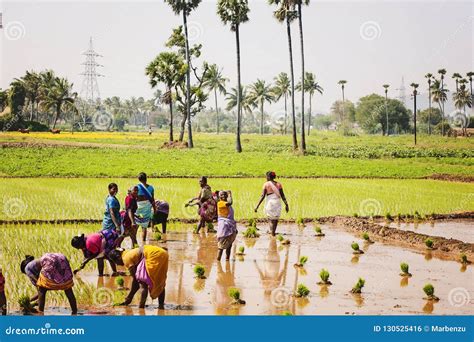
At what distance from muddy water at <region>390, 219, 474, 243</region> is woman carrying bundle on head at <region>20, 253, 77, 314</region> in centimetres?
966

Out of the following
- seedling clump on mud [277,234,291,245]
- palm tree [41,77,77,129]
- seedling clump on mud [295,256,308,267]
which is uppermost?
palm tree [41,77,77,129]

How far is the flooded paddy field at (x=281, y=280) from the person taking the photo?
9.15 metres

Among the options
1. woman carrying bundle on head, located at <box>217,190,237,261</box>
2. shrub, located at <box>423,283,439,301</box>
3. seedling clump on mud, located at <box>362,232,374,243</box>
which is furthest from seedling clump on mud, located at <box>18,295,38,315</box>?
seedling clump on mud, located at <box>362,232,374,243</box>

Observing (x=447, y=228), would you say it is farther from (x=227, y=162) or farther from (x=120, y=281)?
(x=227, y=162)

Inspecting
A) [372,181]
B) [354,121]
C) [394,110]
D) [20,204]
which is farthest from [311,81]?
[20,204]

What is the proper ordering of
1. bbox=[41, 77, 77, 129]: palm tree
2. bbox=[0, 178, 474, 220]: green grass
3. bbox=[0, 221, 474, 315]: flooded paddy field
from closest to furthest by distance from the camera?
bbox=[0, 221, 474, 315]: flooded paddy field → bbox=[0, 178, 474, 220]: green grass → bbox=[41, 77, 77, 129]: palm tree

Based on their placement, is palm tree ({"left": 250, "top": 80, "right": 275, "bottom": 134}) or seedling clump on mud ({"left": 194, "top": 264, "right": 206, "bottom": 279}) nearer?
seedling clump on mud ({"left": 194, "top": 264, "right": 206, "bottom": 279})

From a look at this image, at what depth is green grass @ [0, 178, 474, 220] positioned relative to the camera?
56.6ft

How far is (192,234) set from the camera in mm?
14781

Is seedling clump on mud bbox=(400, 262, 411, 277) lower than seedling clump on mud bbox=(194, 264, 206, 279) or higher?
lower

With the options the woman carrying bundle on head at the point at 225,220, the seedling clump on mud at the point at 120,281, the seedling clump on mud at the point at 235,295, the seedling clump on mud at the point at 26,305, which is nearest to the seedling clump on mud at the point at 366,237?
the woman carrying bundle on head at the point at 225,220

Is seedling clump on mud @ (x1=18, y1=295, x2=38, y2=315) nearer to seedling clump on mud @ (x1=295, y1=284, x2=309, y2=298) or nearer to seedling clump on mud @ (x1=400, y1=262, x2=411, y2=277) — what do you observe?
seedling clump on mud @ (x1=295, y1=284, x2=309, y2=298)

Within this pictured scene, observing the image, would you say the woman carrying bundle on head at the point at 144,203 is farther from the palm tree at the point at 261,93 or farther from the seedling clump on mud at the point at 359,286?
the palm tree at the point at 261,93
